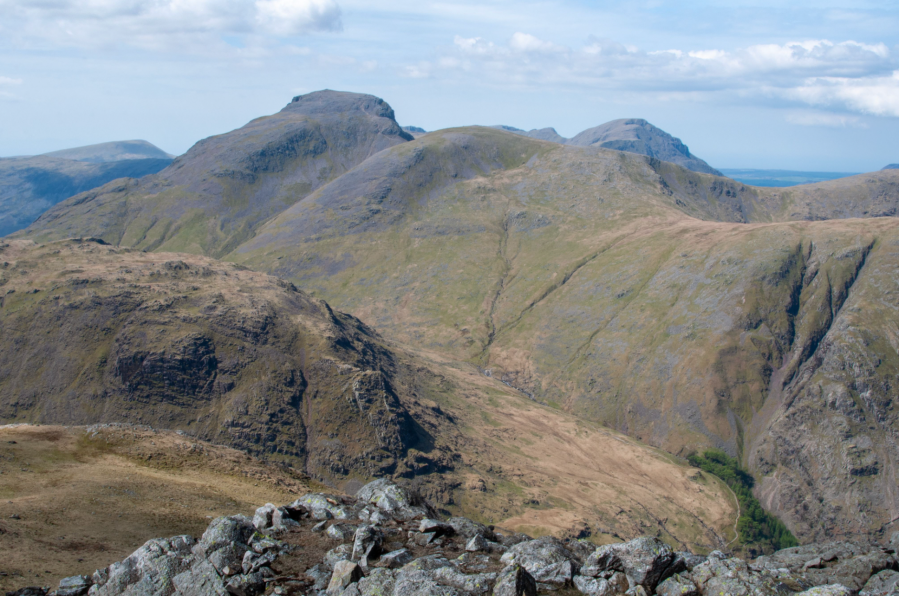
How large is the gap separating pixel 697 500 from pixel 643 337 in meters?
51.4

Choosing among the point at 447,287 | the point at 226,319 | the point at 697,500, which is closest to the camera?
the point at 226,319

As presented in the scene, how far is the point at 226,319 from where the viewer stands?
3679 inches

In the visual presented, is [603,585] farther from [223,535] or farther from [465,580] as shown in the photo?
[223,535]

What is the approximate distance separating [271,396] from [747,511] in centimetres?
9101

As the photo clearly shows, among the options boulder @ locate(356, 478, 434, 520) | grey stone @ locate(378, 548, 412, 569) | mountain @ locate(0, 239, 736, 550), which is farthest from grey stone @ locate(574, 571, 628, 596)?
mountain @ locate(0, 239, 736, 550)

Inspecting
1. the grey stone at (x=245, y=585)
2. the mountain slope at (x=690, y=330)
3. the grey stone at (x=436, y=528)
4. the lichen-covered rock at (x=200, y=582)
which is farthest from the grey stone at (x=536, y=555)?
the mountain slope at (x=690, y=330)

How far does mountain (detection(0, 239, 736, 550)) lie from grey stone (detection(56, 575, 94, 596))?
185 ft

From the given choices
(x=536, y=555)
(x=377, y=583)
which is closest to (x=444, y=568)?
(x=377, y=583)

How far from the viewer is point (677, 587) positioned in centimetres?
2261

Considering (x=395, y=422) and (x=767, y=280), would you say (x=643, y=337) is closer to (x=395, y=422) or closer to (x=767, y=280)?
(x=767, y=280)

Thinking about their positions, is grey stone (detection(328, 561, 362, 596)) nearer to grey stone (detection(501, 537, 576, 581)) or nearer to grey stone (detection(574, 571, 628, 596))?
grey stone (detection(501, 537, 576, 581))

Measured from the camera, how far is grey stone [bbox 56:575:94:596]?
23078 millimetres

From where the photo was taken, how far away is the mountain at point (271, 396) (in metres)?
80.9

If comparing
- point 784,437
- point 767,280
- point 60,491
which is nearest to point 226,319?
point 60,491
